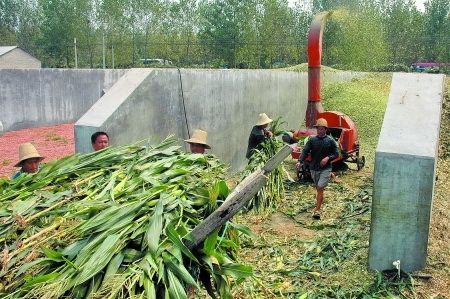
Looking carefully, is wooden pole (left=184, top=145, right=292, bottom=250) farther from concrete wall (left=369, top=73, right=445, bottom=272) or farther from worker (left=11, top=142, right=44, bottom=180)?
worker (left=11, top=142, right=44, bottom=180)

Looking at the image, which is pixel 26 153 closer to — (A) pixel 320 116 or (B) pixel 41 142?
(A) pixel 320 116

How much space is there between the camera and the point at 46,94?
1827 cm

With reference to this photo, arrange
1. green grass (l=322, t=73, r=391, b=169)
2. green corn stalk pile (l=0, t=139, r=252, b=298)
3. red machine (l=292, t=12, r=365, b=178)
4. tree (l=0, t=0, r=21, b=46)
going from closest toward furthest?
green corn stalk pile (l=0, t=139, r=252, b=298), red machine (l=292, t=12, r=365, b=178), green grass (l=322, t=73, r=391, b=169), tree (l=0, t=0, r=21, b=46)

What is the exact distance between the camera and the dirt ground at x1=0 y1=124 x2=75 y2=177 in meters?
12.6

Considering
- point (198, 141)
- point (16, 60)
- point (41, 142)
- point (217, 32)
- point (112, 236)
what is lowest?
point (41, 142)

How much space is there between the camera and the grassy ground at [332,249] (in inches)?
183

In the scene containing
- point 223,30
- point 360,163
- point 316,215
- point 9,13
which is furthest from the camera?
point 9,13

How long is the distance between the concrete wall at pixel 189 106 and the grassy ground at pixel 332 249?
1.89m

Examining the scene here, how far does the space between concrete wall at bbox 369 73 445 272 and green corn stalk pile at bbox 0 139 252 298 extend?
231 centimetres

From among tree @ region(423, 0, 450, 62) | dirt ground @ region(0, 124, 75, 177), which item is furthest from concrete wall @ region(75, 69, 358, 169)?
tree @ region(423, 0, 450, 62)

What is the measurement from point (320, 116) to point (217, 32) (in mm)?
29267

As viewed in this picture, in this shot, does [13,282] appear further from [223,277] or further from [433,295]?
[433,295]

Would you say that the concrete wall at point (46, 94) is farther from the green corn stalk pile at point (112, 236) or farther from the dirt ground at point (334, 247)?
the green corn stalk pile at point (112, 236)

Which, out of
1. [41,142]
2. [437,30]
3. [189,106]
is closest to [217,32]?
[437,30]
